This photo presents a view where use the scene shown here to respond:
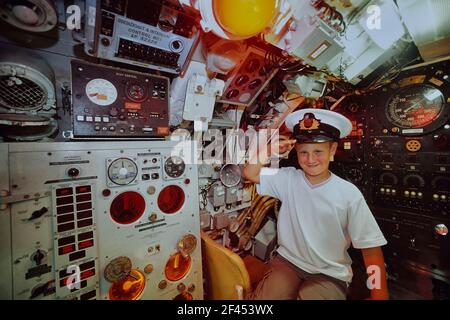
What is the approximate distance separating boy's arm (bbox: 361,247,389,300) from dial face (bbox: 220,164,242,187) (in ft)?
4.49

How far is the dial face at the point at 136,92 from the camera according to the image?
1.52 meters

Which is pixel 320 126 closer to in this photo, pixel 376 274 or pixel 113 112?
pixel 376 274

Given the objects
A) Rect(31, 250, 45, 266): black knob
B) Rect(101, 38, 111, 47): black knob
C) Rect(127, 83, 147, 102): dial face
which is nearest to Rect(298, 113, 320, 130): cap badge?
Rect(127, 83, 147, 102): dial face

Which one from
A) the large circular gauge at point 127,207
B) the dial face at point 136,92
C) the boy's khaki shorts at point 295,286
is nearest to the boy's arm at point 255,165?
the boy's khaki shorts at point 295,286

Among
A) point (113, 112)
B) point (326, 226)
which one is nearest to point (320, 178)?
point (326, 226)

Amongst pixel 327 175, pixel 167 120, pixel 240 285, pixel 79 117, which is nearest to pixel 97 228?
pixel 79 117

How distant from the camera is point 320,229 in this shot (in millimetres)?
1614

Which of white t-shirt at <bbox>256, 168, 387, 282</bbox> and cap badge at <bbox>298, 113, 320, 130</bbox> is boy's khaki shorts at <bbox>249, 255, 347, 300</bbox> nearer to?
white t-shirt at <bbox>256, 168, 387, 282</bbox>

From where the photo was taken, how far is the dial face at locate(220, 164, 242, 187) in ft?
7.53

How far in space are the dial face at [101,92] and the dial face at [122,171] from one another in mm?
440

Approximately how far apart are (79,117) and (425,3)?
9.31 ft

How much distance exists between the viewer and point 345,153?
3023mm

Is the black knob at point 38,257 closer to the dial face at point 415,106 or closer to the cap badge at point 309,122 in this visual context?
the cap badge at point 309,122

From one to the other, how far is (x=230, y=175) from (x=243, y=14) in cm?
162
